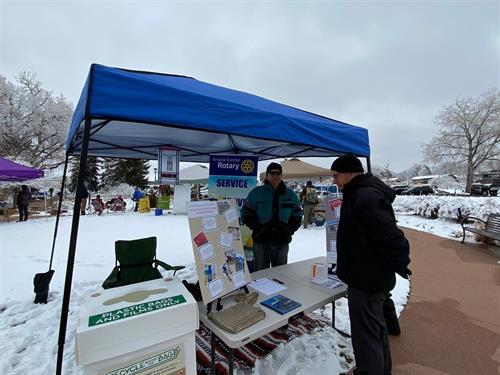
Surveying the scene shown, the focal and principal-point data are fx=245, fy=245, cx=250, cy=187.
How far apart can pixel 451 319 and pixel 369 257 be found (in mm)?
2538

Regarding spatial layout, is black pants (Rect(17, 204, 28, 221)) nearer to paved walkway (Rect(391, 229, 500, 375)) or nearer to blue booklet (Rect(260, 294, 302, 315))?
blue booklet (Rect(260, 294, 302, 315))

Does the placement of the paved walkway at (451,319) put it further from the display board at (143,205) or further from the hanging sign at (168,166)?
the display board at (143,205)

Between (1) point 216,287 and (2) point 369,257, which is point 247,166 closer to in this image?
(1) point 216,287

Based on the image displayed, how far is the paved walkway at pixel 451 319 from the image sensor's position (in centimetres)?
229

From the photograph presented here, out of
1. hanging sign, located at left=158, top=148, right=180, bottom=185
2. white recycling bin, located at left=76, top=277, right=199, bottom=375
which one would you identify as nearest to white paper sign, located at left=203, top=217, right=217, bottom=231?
white recycling bin, located at left=76, top=277, right=199, bottom=375

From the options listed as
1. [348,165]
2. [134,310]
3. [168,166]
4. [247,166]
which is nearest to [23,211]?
[168,166]

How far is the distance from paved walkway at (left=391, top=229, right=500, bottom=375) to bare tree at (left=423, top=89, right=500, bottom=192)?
2363cm

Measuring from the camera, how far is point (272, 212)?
2.80m

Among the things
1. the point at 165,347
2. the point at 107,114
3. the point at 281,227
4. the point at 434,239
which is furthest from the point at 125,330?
the point at 434,239

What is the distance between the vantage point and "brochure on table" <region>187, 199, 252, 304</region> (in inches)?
68.7

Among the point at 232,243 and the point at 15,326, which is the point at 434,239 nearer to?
the point at 232,243

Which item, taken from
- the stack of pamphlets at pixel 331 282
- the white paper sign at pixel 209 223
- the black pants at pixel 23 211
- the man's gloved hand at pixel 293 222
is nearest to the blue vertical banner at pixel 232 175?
the man's gloved hand at pixel 293 222

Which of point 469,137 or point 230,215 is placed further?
point 469,137

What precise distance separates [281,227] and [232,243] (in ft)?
3.08
